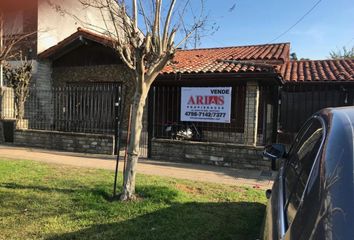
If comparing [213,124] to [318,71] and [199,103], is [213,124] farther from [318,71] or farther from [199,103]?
[318,71]

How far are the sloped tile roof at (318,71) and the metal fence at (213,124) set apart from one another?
145cm

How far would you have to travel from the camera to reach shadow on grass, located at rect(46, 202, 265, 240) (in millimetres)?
4684

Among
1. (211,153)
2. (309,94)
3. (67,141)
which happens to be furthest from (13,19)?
(309,94)

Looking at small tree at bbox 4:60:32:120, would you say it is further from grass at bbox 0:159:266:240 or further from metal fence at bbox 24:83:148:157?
grass at bbox 0:159:266:240

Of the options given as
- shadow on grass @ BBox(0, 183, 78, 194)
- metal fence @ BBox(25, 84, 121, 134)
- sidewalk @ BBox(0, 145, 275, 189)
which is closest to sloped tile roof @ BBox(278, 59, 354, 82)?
sidewalk @ BBox(0, 145, 275, 189)

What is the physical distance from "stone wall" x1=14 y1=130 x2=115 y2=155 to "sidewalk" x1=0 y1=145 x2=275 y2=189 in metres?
0.39

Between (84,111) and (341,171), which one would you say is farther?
(84,111)

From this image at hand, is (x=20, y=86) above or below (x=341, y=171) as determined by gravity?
above

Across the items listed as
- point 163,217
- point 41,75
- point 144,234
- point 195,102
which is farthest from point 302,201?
point 41,75

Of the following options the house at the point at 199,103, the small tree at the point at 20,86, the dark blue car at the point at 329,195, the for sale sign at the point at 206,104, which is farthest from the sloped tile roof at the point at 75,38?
the dark blue car at the point at 329,195

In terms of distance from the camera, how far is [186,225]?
200 inches

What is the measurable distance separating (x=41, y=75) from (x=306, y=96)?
38.0 ft

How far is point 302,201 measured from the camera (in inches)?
75.6

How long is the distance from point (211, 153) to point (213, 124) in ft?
8.23
